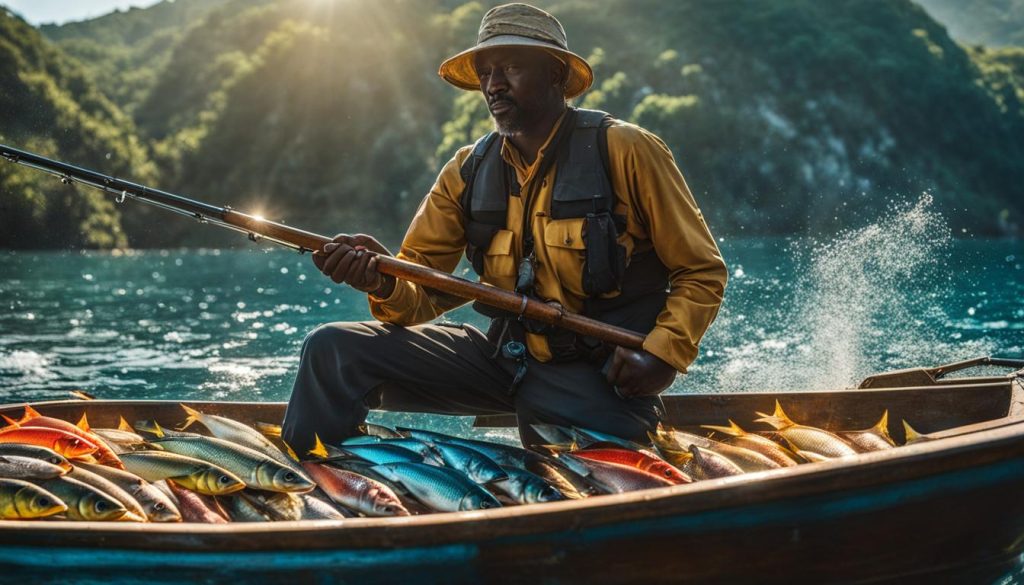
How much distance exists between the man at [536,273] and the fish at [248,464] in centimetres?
41

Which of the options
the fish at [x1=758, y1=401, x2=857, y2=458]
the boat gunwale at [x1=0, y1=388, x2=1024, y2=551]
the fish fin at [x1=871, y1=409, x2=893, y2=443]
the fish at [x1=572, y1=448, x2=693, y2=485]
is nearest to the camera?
the boat gunwale at [x1=0, y1=388, x2=1024, y2=551]

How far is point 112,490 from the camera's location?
143 inches

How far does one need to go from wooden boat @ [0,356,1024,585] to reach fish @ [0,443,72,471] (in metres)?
0.66

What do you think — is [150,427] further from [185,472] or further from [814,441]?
[814,441]

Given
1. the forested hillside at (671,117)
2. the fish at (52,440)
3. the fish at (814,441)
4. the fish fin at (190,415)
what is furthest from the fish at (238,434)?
the forested hillside at (671,117)

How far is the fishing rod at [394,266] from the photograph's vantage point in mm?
4355

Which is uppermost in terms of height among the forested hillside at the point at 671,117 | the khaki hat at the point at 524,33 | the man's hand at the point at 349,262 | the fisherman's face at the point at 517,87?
the khaki hat at the point at 524,33

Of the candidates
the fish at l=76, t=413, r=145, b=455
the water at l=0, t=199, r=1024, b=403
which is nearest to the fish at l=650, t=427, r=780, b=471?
the fish at l=76, t=413, r=145, b=455

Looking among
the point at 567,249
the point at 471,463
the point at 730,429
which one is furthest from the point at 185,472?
the point at 730,429

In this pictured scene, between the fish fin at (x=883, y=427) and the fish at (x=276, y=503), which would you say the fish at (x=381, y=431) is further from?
the fish fin at (x=883, y=427)

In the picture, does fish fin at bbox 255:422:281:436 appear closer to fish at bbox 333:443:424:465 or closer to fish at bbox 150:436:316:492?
fish at bbox 150:436:316:492

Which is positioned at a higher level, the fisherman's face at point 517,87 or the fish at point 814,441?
the fisherman's face at point 517,87

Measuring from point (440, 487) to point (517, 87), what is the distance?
2000mm

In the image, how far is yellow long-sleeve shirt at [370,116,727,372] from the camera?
4.34 m
